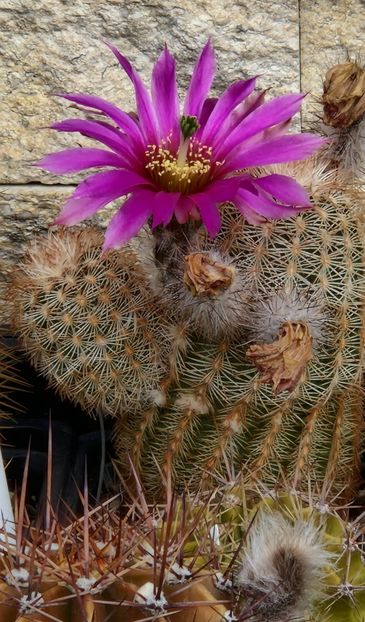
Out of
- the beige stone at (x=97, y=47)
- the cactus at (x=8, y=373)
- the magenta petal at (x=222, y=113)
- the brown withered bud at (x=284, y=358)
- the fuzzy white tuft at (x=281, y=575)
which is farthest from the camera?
the beige stone at (x=97, y=47)

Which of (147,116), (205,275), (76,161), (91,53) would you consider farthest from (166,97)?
(91,53)

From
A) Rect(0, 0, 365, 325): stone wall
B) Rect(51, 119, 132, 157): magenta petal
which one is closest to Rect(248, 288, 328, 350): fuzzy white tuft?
Rect(51, 119, 132, 157): magenta petal

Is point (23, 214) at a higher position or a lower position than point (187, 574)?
higher

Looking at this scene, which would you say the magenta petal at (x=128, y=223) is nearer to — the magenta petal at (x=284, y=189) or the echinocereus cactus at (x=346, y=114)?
the magenta petal at (x=284, y=189)

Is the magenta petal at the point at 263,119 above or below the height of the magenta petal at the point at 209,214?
above

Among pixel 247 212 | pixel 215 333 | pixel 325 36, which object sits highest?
pixel 325 36

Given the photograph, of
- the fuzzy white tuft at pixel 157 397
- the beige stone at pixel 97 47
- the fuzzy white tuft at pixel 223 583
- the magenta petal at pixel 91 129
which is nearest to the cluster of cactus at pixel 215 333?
the fuzzy white tuft at pixel 157 397

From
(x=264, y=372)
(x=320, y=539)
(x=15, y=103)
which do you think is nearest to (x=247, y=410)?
(x=264, y=372)

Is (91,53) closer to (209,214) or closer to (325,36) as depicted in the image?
(325,36)
